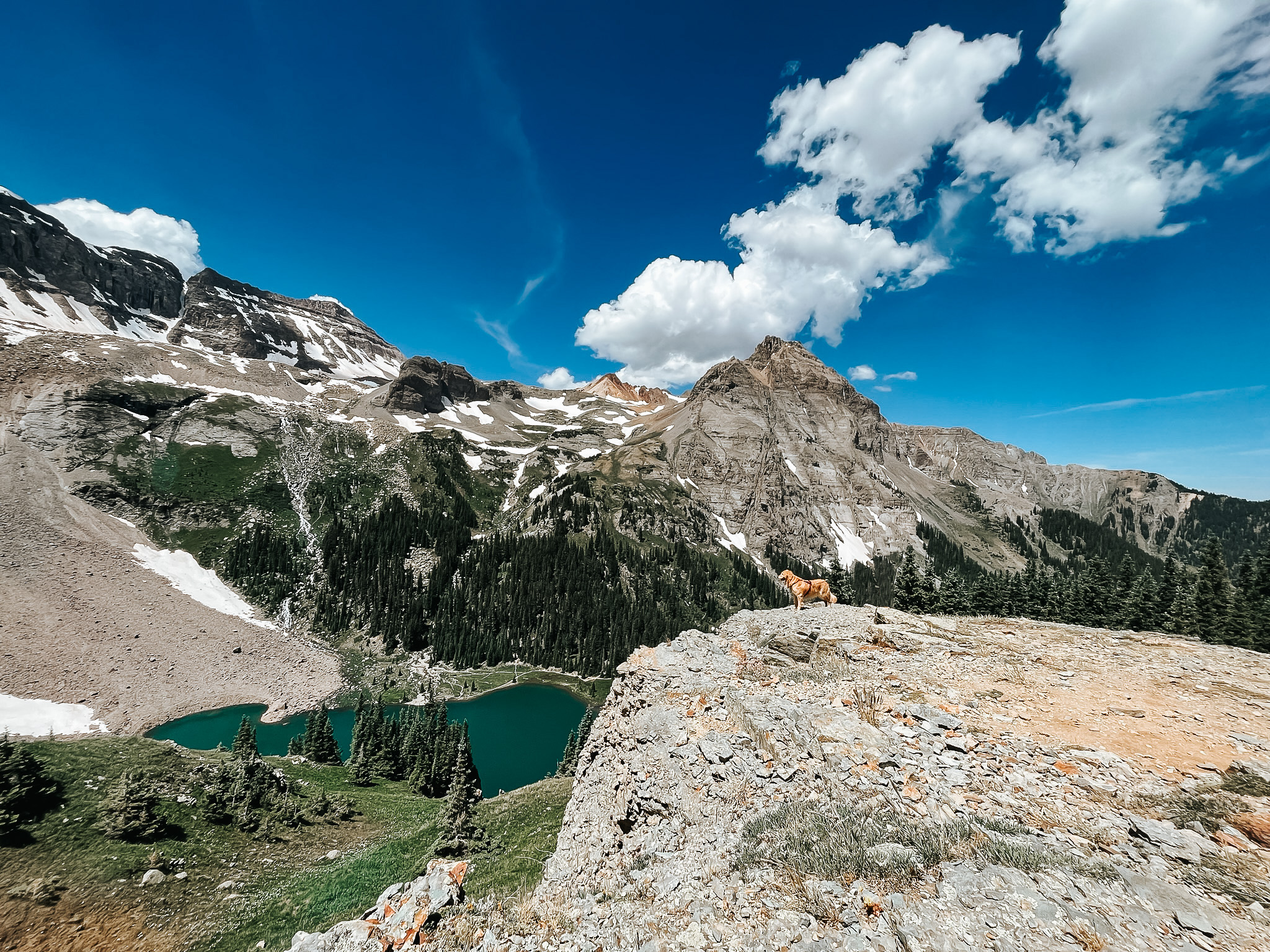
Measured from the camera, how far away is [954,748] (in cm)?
995

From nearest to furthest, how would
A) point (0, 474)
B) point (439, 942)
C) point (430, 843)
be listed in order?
1. point (439, 942)
2. point (430, 843)
3. point (0, 474)

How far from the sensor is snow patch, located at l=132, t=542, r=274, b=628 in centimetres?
7456

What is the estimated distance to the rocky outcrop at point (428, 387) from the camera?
531ft

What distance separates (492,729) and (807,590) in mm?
56151

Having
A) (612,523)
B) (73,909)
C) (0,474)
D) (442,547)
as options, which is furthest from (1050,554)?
(0,474)

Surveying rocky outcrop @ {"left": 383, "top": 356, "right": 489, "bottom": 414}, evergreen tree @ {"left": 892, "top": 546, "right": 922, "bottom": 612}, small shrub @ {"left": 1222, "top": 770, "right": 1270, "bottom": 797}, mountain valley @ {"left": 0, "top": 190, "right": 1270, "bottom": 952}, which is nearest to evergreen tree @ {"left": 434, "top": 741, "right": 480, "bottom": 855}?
mountain valley @ {"left": 0, "top": 190, "right": 1270, "bottom": 952}

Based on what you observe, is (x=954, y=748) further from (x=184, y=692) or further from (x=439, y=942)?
(x=184, y=692)

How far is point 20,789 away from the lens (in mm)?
15977

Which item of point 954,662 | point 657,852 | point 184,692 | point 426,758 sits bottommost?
point 184,692

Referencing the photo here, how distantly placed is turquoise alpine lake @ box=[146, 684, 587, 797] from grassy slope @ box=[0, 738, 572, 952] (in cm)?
2891

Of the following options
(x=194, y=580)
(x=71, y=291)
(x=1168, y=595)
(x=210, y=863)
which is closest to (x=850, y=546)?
(x=1168, y=595)

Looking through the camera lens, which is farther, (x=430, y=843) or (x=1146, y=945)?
(x=430, y=843)

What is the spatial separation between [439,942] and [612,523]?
11352cm

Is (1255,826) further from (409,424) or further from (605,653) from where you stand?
(409,424)
